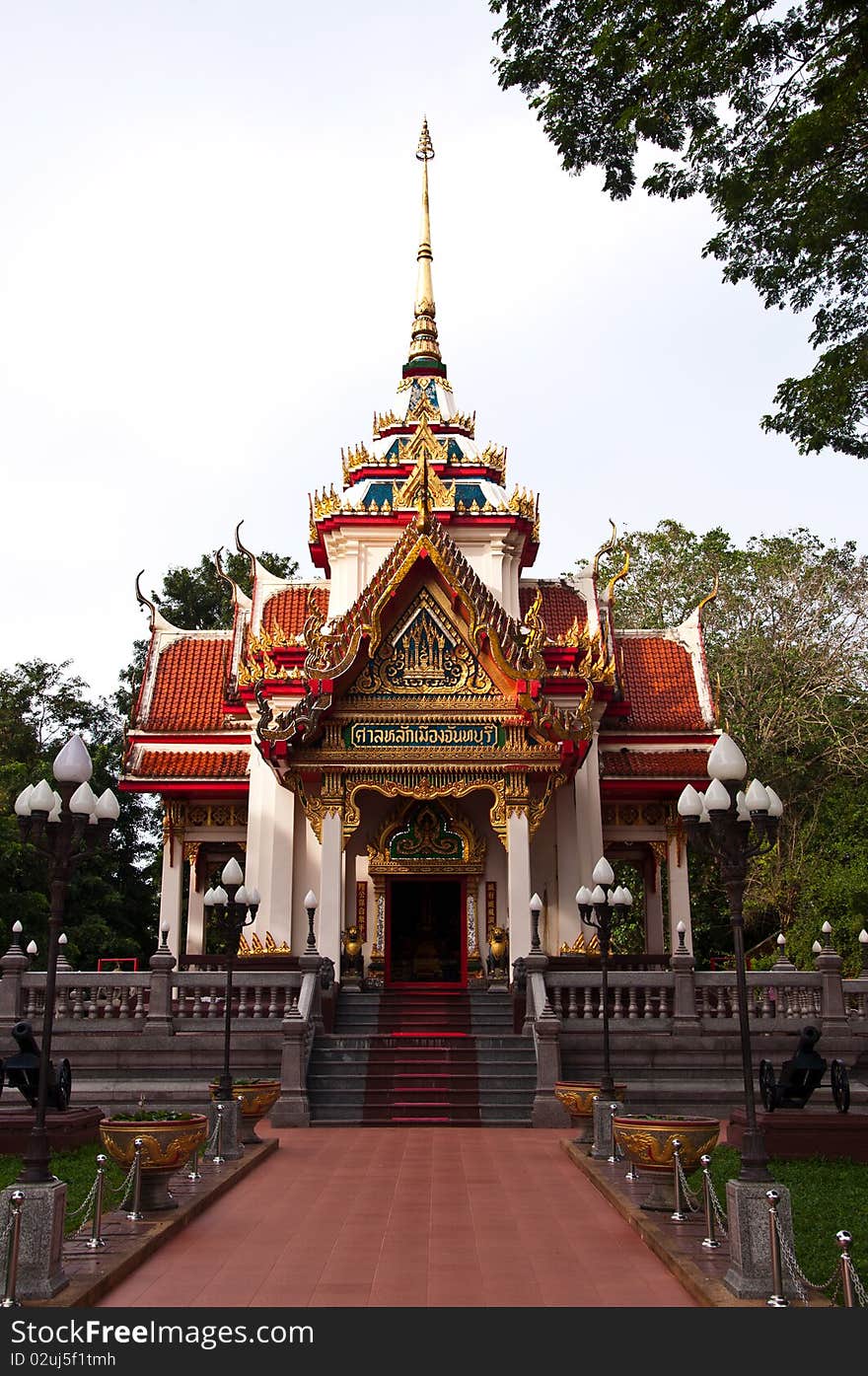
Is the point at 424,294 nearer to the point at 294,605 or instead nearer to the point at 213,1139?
the point at 294,605

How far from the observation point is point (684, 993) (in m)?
14.1

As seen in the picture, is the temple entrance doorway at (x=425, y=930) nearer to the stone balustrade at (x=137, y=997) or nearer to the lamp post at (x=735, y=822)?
the stone balustrade at (x=137, y=997)

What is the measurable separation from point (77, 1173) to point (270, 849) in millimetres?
9338

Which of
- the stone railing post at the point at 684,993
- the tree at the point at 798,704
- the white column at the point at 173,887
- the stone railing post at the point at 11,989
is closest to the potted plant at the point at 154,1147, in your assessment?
the stone railing post at the point at 11,989

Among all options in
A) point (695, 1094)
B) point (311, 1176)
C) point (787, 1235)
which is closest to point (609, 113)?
point (787, 1235)

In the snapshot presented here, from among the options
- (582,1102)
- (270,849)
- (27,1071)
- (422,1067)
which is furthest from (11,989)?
(582,1102)

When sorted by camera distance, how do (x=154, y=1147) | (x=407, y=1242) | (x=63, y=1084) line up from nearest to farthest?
(x=407, y=1242) → (x=154, y=1147) → (x=63, y=1084)

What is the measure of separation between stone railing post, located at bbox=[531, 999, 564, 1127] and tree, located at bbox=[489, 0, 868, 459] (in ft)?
22.8

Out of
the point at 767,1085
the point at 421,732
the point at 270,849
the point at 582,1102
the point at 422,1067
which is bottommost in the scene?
the point at 582,1102

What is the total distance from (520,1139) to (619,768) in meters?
8.91

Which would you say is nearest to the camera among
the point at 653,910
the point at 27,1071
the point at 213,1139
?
the point at 213,1139

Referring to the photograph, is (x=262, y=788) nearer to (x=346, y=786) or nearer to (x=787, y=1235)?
(x=346, y=786)

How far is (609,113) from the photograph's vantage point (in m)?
9.67

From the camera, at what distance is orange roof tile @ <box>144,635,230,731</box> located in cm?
2103
